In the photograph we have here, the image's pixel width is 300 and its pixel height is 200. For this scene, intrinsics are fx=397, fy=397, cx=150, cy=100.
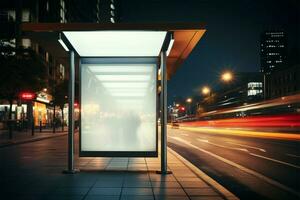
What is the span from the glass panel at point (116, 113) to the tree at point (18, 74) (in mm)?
22593

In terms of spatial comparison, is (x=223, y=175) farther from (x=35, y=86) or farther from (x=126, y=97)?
(x=35, y=86)

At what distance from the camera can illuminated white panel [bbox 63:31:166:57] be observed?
980 cm

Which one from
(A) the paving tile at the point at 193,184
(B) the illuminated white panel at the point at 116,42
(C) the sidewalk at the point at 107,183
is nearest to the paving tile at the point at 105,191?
(C) the sidewalk at the point at 107,183

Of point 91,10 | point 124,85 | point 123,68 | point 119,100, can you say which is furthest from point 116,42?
point 91,10

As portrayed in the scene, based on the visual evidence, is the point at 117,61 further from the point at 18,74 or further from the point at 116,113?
the point at 18,74

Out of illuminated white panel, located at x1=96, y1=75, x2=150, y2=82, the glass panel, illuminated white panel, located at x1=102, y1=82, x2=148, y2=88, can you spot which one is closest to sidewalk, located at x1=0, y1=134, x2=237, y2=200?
the glass panel

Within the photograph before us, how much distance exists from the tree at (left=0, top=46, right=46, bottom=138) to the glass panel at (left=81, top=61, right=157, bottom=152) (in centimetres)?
2259

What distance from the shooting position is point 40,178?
10086 mm

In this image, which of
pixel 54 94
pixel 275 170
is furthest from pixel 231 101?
pixel 275 170

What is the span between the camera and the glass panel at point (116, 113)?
11.4 metres

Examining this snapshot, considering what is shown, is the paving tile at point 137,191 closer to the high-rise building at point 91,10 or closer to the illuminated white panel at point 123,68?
the illuminated white panel at point 123,68

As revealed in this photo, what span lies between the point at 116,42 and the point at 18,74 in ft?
84.6

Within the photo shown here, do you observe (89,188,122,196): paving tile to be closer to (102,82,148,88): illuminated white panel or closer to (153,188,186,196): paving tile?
(153,188,186,196): paving tile

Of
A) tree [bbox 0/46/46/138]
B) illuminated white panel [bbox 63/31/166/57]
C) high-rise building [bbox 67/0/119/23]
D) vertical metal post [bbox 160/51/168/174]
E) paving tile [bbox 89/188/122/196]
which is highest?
high-rise building [bbox 67/0/119/23]
